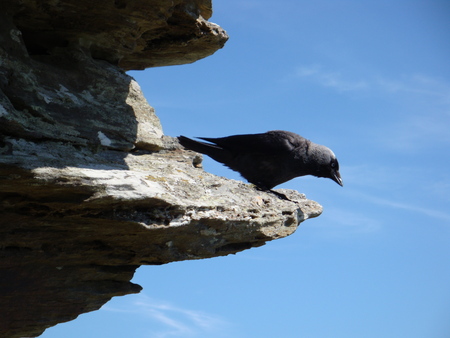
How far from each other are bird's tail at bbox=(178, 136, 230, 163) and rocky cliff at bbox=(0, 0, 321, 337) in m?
0.25

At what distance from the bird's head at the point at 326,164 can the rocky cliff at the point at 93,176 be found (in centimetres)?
141

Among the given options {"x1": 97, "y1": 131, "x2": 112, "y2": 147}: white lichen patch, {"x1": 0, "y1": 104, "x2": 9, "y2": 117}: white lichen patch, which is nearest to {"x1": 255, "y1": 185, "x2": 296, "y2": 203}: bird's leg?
{"x1": 97, "y1": 131, "x2": 112, "y2": 147}: white lichen patch

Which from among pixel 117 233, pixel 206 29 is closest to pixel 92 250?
pixel 117 233

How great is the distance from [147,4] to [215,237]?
2921 millimetres

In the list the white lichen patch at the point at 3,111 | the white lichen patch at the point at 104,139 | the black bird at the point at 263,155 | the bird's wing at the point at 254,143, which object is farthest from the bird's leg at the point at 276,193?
the white lichen patch at the point at 3,111

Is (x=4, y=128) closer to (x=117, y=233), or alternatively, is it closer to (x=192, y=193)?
(x=117, y=233)

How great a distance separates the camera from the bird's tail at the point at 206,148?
8.36m

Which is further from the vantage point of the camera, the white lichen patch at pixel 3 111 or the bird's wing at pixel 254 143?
the bird's wing at pixel 254 143

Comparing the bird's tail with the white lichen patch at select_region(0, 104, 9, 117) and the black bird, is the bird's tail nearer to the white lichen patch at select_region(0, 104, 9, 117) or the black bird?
the black bird

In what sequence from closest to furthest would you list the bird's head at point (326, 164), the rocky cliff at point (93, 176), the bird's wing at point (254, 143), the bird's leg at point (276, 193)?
the rocky cliff at point (93, 176)
the bird's leg at point (276, 193)
the bird's wing at point (254, 143)
the bird's head at point (326, 164)

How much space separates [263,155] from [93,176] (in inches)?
150

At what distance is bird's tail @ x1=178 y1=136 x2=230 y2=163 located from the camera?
836cm

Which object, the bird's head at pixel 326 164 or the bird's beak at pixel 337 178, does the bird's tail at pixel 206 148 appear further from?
the bird's beak at pixel 337 178

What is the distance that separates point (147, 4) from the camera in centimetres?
660
